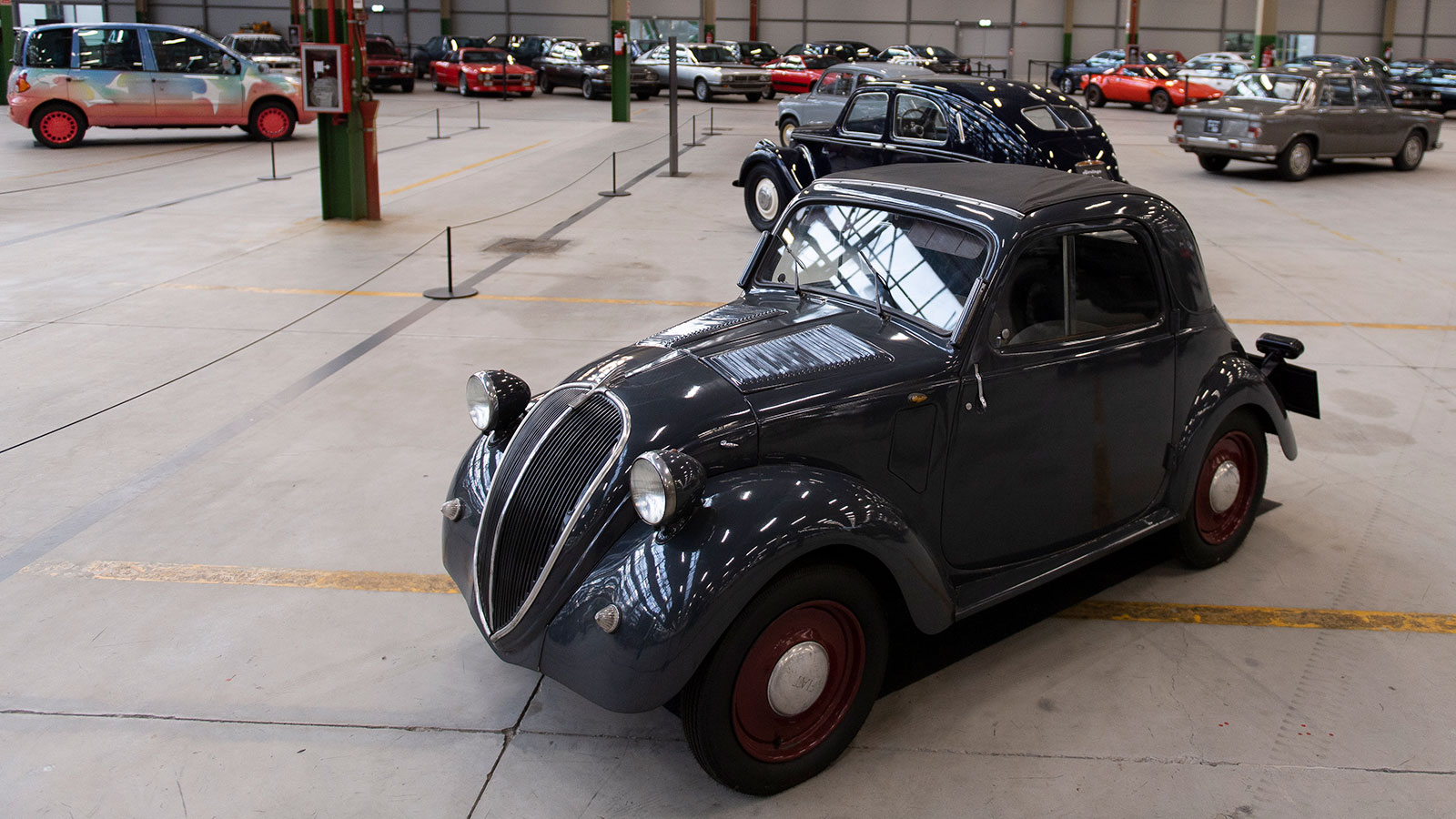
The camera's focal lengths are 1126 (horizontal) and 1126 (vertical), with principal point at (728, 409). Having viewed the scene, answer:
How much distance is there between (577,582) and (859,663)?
0.90 metres

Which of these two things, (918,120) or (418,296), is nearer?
(418,296)

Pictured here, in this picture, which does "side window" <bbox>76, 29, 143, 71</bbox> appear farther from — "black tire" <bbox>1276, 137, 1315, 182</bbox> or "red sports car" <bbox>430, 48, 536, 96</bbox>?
"black tire" <bbox>1276, 137, 1315, 182</bbox>

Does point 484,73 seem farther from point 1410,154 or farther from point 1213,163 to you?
Answer: point 1410,154

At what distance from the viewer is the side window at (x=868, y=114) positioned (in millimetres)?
10992

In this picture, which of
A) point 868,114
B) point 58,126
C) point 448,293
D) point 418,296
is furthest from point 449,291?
point 58,126

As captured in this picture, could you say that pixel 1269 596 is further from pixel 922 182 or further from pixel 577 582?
pixel 577 582

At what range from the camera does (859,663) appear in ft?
11.3

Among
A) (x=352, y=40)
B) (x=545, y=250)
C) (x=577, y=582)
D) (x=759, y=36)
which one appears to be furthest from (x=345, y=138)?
(x=759, y=36)

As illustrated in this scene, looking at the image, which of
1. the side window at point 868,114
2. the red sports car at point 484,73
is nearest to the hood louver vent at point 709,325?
the side window at point 868,114

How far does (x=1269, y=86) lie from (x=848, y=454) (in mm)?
15871

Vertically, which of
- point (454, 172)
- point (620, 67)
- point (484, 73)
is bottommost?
point (454, 172)

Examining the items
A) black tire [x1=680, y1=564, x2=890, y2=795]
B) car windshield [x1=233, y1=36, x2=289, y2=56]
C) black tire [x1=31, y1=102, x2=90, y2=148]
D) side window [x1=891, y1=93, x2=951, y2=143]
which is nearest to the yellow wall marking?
black tire [x1=680, y1=564, x2=890, y2=795]

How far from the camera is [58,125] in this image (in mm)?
18312

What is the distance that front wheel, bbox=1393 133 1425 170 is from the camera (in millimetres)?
17516
